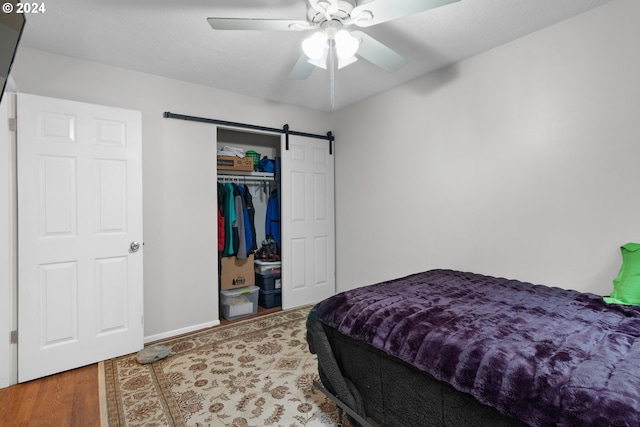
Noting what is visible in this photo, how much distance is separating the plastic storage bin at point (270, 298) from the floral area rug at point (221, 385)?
787 millimetres

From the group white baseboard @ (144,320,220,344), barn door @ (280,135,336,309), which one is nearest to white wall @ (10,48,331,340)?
white baseboard @ (144,320,220,344)

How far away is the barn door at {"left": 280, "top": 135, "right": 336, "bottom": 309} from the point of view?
3.69m

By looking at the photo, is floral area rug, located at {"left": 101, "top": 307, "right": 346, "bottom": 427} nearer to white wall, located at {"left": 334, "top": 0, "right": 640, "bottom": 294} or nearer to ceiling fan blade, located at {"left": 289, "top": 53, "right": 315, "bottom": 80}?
white wall, located at {"left": 334, "top": 0, "right": 640, "bottom": 294}

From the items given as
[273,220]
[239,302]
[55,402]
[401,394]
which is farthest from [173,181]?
[401,394]

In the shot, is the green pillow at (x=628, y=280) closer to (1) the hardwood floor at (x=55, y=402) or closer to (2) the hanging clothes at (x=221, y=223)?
(1) the hardwood floor at (x=55, y=402)

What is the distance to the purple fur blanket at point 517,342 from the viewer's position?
88cm

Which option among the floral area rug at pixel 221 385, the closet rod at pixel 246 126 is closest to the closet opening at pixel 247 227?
the closet rod at pixel 246 126

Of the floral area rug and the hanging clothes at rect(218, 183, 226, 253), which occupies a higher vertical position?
the hanging clothes at rect(218, 183, 226, 253)

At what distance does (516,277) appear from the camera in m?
2.39

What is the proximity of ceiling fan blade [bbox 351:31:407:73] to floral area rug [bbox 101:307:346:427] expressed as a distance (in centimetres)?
222


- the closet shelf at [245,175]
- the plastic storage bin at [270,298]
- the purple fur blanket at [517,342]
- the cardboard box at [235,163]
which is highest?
the cardboard box at [235,163]

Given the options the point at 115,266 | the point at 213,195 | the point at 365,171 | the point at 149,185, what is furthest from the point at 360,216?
the point at 115,266

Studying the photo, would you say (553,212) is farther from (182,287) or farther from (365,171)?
(182,287)

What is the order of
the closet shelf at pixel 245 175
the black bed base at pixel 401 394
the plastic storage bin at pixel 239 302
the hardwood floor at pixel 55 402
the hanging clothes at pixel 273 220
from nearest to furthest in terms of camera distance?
the black bed base at pixel 401 394, the hardwood floor at pixel 55 402, the plastic storage bin at pixel 239 302, the closet shelf at pixel 245 175, the hanging clothes at pixel 273 220
